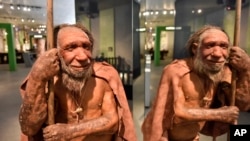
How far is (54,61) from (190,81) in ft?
2.41

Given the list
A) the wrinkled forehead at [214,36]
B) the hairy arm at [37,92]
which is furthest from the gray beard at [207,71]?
the hairy arm at [37,92]

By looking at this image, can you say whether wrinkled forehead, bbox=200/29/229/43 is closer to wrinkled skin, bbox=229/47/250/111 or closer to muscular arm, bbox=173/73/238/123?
wrinkled skin, bbox=229/47/250/111

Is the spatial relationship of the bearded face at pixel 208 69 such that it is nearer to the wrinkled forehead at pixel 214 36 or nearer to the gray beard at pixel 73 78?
the wrinkled forehead at pixel 214 36

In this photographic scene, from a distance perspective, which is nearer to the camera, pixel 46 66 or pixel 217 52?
pixel 46 66

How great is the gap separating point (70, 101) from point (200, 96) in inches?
27.8

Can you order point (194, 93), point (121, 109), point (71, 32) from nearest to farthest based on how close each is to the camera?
point (71, 32) → point (121, 109) → point (194, 93)

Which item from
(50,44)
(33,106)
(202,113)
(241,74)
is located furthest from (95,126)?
(241,74)

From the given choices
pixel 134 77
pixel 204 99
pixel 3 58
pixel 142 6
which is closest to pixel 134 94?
pixel 134 77

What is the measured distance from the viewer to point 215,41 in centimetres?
121

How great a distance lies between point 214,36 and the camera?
4.03 feet

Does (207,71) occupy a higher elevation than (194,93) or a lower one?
higher

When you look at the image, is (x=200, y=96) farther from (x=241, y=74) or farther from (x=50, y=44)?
(x=50, y=44)

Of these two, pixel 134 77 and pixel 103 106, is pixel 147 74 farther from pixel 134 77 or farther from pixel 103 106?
pixel 103 106

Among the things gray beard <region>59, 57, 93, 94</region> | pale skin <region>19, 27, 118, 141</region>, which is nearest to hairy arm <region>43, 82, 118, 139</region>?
pale skin <region>19, 27, 118, 141</region>
